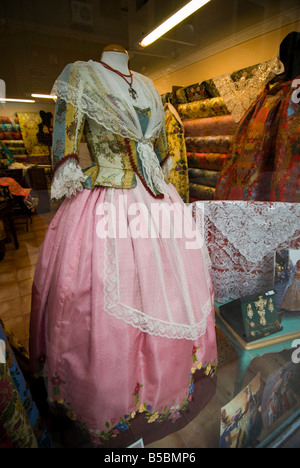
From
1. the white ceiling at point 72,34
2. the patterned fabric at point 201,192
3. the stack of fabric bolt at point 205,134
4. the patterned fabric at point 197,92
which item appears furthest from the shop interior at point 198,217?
the patterned fabric at point 201,192

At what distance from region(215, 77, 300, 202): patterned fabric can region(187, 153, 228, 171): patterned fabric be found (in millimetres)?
342

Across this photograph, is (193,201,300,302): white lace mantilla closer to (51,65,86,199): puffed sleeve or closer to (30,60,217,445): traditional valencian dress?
(30,60,217,445): traditional valencian dress

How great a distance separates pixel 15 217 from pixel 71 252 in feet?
0.73

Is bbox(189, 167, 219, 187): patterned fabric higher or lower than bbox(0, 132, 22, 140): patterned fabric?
lower

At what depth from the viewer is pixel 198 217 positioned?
2.79 ft

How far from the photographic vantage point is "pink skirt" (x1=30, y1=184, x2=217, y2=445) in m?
0.62

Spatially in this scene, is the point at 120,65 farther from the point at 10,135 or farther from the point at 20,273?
the point at 20,273

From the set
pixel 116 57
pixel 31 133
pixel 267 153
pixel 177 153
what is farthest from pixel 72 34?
pixel 177 153

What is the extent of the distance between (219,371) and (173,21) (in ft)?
3.70

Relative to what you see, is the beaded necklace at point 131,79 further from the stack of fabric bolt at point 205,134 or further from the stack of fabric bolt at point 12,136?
the stack of fabric bolt at point 205,134

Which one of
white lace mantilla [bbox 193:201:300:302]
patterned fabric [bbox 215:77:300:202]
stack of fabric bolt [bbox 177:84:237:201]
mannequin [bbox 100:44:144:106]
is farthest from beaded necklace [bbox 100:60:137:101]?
stack of fabric bolt [bbox 177:84:237:201]

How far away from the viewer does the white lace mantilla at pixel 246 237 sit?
0.82 metres
